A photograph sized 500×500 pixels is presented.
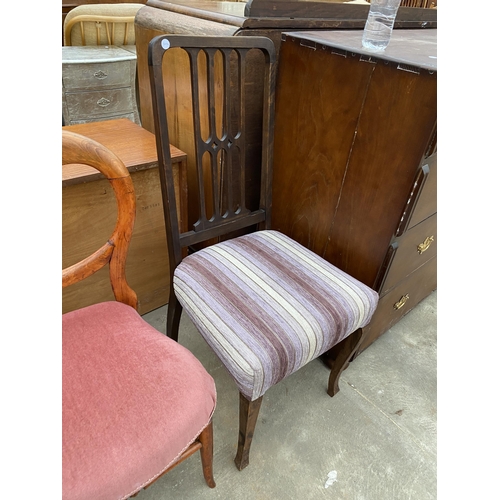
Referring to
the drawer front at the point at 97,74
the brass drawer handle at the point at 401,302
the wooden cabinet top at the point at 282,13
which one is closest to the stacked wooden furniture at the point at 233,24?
the wooden cabinet top at the point at 282,13

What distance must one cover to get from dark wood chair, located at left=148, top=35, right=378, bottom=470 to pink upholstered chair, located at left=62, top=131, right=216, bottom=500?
14 centimetres

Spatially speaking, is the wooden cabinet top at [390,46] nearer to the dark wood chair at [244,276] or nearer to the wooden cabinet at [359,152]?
the wooden cabinet at [359,152]

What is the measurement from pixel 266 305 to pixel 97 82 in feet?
7.50

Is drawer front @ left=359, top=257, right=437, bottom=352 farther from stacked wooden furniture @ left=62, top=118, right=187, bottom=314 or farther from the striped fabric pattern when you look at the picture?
stacked wooden furniture @ left=62, top=118, right=187, bottom=314

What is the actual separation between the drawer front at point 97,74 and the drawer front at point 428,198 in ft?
7.58

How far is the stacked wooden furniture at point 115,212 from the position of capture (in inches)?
46.5

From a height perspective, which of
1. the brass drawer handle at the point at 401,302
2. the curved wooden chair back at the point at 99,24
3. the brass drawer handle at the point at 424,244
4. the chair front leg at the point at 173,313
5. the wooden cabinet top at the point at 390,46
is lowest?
the brass drawer handle at the point at 401,302

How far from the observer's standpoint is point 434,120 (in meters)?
0.85

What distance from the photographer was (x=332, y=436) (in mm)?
1276

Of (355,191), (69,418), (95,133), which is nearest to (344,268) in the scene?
(355,191)

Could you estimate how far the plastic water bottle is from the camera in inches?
40.2

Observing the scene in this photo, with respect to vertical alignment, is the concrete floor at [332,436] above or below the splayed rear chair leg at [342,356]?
below

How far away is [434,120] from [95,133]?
1.17m

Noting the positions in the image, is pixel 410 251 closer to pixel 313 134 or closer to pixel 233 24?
pixel 313 134
